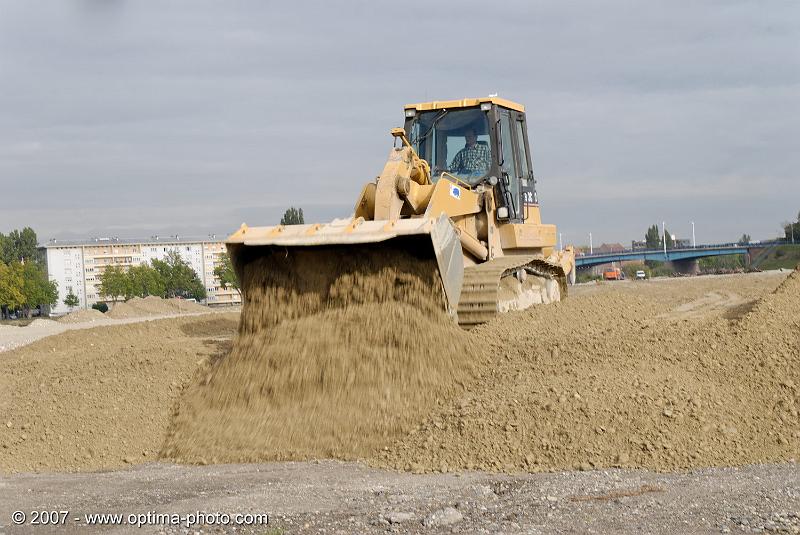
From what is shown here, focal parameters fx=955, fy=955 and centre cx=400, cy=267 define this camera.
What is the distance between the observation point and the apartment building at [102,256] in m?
109

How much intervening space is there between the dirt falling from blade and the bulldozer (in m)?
0.22

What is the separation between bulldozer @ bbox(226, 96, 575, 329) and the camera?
32.3ft

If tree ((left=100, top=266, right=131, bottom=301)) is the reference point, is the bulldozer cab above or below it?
above

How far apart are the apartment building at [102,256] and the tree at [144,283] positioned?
34342 millimetres

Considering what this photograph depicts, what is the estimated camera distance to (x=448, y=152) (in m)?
13.5

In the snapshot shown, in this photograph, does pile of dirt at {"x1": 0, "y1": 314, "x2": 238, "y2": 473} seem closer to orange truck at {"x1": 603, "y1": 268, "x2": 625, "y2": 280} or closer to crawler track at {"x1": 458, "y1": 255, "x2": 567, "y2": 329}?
crawler track at {"x1": 458, "y1": 255, "x2": 567, "y2": 329}

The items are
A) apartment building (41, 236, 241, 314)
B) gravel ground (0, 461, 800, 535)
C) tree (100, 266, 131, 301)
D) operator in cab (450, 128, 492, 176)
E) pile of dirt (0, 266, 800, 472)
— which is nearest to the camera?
gravel ground (0, 461, 800, 535)

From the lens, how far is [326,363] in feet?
29.9

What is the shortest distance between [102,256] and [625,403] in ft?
362

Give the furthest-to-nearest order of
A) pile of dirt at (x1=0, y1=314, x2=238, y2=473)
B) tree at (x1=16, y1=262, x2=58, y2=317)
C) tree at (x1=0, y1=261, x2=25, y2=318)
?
1. tree at (x1=16, y1=262, x2=58, y2=317)
2. tree at (x1=0, y1=261, x2=25, y2=318)
3. pile of dirt at (x1=0, y1=314, x2=238, y2=473)

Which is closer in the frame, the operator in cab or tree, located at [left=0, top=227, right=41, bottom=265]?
the operator in cab

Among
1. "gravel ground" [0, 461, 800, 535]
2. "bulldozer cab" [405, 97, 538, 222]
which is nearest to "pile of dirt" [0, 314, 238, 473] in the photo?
"gravel ground" [0, 461, 800, 535]

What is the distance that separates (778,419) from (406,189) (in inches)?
195

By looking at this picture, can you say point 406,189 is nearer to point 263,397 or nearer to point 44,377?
point 263,397
